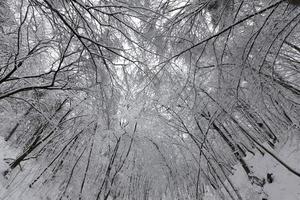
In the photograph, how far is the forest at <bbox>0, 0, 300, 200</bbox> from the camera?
7.35 ft

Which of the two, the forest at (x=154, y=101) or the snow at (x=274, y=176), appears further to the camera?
the snow at (x=274, y=176)

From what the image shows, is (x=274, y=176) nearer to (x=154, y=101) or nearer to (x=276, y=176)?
(x=276, y=176)

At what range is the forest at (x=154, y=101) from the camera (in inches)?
88.2

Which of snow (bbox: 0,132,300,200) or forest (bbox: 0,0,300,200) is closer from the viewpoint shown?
forest (bbox: 0,0,300,200)

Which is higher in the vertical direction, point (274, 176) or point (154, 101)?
point (154, 101)

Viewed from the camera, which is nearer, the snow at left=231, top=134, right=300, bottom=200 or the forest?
the forest

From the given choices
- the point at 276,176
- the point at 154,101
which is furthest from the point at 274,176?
the point at 154,101

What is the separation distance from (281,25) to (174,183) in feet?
16.6

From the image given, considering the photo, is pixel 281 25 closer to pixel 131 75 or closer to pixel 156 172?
pixel 131 75

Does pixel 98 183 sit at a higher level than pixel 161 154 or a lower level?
lower

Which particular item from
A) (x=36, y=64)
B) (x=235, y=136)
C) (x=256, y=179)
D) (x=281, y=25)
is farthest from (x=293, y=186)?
(x=36, y=64)

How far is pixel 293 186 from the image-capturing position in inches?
144

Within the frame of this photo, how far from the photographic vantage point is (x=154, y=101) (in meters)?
4.12

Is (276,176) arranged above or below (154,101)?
below
